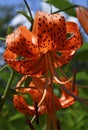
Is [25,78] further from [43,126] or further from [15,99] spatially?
[43,126]

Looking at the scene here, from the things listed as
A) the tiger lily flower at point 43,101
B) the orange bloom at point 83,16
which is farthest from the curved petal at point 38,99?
the orange bloom at point 83,16

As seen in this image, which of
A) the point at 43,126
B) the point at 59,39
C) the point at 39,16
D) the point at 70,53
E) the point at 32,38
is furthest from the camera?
A: the point at 43,126

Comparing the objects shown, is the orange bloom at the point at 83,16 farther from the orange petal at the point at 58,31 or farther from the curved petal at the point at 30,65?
the curved petal at the point at 30,65

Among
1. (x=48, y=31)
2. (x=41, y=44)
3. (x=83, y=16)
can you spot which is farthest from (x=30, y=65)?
(x=83, y=16)

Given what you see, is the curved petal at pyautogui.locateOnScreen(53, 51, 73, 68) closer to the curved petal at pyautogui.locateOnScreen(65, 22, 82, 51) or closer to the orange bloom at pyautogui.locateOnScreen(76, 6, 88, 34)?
the curved petal at pyautogui.locateOnScreen(65, 22, 82, 51)

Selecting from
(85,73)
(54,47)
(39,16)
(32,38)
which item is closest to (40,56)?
(54,47)

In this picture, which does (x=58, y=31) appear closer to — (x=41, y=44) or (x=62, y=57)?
(x=41, y=44)

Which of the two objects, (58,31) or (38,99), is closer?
(58,31)
